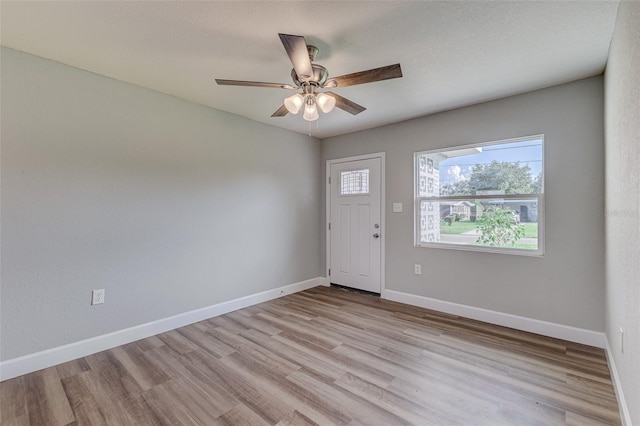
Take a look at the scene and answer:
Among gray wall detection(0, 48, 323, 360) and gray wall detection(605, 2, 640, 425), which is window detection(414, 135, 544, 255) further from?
gray wall detection(0, 48, 323, 360)

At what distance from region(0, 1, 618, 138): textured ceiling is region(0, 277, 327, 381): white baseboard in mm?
2324

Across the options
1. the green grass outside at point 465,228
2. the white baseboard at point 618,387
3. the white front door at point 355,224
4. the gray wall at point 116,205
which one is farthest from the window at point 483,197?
the gray wall at point 116,205

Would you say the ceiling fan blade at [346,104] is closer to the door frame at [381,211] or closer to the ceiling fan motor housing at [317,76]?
the ceiling fan motor housing at [317,76]

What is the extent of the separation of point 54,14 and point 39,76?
735mm

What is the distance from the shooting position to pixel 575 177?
2592mm

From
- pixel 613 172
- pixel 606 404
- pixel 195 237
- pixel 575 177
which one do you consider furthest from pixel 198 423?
pixel 575 177

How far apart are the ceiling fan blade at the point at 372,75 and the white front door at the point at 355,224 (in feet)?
6.97

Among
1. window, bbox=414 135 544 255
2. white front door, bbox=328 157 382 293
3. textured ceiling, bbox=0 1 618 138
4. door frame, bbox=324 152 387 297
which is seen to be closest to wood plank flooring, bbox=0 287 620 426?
window, bbox=414 135 544 255

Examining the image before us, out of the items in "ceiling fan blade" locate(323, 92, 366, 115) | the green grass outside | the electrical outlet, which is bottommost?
the electrical outlet

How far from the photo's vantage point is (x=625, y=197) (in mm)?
1605

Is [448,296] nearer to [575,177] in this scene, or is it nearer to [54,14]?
[575,177]

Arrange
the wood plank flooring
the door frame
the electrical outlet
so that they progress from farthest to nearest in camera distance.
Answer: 1. the door frame
2. the electrical outlet
3. the wood plank flooring

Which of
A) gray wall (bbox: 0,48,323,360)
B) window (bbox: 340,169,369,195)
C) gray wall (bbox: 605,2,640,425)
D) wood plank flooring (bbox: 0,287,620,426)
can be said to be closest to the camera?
gray wall (bbox: 605,2,640,425)

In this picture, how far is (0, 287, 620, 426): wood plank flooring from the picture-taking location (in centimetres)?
169
